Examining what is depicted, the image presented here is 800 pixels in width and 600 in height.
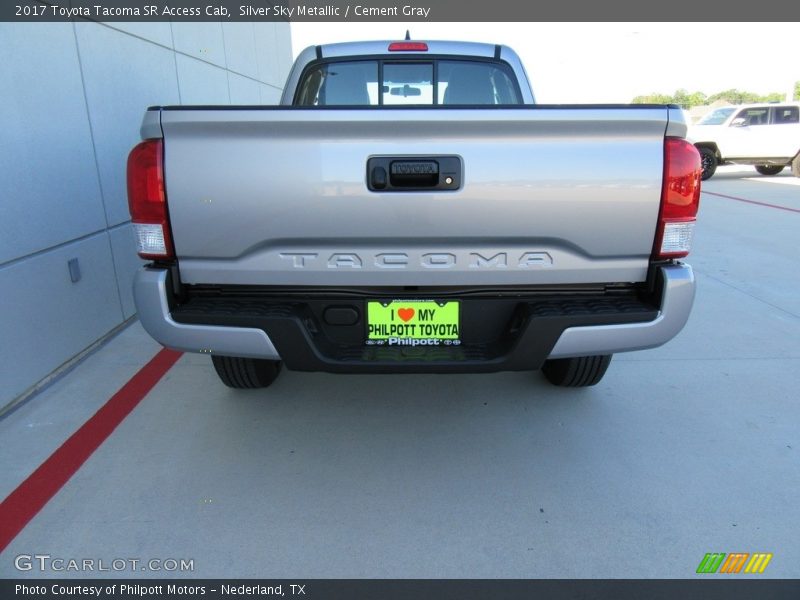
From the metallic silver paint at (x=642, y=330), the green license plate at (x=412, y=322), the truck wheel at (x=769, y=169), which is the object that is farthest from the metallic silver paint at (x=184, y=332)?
the truck wheel at (x=769, y=169)

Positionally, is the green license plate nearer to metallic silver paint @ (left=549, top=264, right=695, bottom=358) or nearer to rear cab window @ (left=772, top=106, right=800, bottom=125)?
metallic silver paint @ (left=549, top=264, right=695, bottom=358)

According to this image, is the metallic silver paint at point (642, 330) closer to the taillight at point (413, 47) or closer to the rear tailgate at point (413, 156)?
the rear tailgate at point (413, 156)

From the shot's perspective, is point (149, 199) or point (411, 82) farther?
point (411, 82)

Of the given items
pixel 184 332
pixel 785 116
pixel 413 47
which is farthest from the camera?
pixel 785 116

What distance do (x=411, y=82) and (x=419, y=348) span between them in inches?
84.6

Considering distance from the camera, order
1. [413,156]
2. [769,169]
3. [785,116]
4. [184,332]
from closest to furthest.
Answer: [413,156]
[184,332]
[785,116]
[769,169]

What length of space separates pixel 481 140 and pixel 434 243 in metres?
0.42

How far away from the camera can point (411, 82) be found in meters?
3.61

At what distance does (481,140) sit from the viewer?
2029 mm

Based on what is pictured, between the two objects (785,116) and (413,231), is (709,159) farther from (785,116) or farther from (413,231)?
(413,231)

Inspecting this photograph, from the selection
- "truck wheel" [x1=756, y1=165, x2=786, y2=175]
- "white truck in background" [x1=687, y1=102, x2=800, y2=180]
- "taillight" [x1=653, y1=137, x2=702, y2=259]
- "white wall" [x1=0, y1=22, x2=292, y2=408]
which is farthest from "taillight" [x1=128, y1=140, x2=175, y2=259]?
"truck wheel" [x1=756, y1=165, x2=786, y2=175]

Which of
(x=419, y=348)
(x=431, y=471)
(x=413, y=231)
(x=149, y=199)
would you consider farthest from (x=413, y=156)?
(x=431, y=471)

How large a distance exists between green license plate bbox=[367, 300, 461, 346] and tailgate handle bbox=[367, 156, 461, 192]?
45 centimetres
